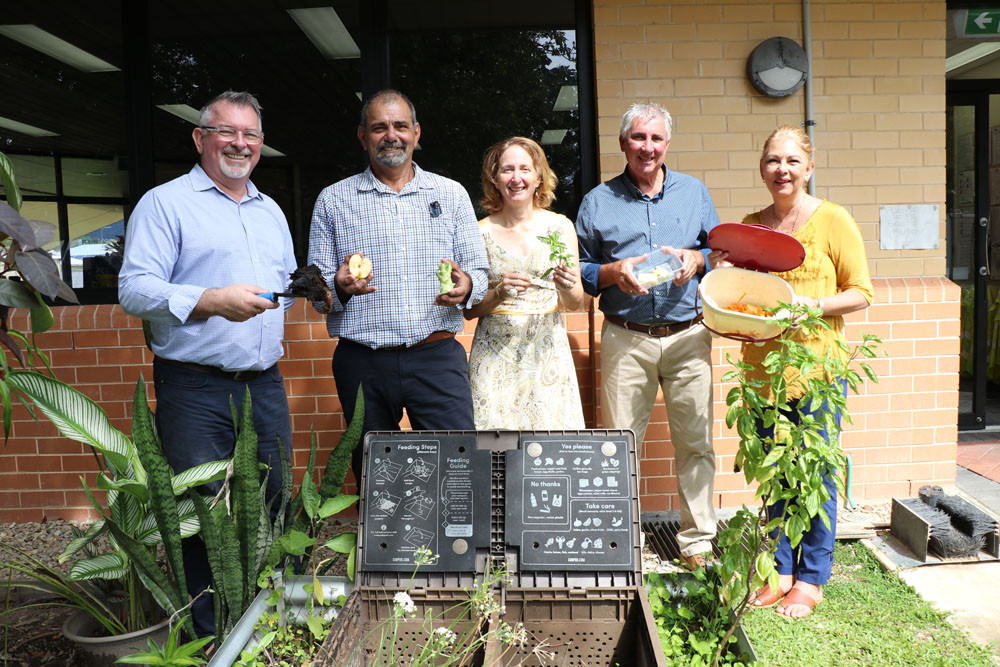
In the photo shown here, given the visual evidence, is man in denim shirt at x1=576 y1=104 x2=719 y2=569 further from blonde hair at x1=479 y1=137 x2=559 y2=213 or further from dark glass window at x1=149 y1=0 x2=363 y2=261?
dark glass window at x1=149 y1=0 x2=363 y2=261

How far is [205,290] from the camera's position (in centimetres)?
262

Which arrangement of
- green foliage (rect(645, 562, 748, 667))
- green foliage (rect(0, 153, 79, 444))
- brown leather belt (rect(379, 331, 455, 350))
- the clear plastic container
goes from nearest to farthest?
green foliage (rect(0, 153, 79, 444)), green foliage (rect(645, 562, 748, 667)), brown leather belt (rect(379, 331, 455, 350)), the clear plastic container

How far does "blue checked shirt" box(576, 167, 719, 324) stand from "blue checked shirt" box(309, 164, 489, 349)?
0.63 m

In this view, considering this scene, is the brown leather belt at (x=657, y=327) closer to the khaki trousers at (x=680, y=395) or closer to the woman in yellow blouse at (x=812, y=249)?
the khaki trousers at (x=680, y=395)

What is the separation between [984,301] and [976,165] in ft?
3.71

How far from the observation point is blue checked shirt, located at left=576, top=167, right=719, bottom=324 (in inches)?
134

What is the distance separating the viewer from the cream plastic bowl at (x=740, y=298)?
269 centimetres

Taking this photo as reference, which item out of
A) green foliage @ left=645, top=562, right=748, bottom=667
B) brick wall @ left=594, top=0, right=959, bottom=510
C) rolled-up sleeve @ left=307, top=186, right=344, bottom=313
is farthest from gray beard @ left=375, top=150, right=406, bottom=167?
green foliage @ left=645, top=562, right=748, bottom=667

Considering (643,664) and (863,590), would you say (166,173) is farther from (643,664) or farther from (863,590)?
(863,590)

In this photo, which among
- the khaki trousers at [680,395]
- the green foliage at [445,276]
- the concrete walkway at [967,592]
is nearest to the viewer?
the green foliage at [445,276]

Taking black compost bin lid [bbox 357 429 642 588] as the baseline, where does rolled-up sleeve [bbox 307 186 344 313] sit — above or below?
above

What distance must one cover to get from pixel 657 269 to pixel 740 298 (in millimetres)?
383

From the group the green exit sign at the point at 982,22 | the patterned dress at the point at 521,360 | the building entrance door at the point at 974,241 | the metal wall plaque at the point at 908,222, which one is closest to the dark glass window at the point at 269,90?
the patterned dress at the point at 521,360

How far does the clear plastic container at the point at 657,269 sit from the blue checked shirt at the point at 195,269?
157 cm
